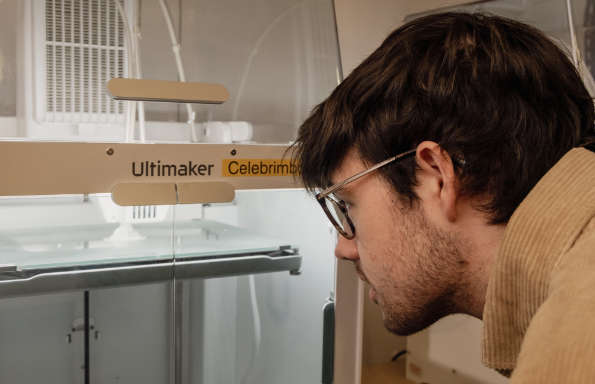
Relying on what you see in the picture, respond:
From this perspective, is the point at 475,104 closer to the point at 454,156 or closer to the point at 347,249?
the point at 454,156

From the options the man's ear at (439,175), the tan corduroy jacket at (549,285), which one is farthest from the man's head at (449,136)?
the tan corduroy jacket at (549,285)

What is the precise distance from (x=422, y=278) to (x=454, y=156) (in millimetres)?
140

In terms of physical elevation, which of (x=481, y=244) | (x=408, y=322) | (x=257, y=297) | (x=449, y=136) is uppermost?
(x=449, y=136)

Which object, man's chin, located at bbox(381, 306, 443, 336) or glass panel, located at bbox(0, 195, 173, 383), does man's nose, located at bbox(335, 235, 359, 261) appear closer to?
man's chin, located at bbox(381, 306, 443, 336)

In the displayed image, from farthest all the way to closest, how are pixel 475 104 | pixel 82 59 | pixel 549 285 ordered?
pixel 82 59
pixel 475 104
pixel 549 285

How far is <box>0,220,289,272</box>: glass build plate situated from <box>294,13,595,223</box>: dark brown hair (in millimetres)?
436

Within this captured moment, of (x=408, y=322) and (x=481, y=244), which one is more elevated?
(x=481, y=244)

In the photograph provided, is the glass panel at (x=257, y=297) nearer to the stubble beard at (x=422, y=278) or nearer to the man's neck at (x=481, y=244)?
the stubble beard at (x=422, y=278)

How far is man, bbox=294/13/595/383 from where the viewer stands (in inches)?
21.4

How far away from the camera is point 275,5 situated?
1.08m

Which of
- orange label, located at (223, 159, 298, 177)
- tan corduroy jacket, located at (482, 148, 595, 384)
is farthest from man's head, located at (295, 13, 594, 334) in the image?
orange label, located at (223, 159, 298, 177)

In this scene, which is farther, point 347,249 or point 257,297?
point 257,297

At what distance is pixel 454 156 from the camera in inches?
23.7

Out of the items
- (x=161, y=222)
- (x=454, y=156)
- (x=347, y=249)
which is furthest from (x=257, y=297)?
(x=454, y=156)
